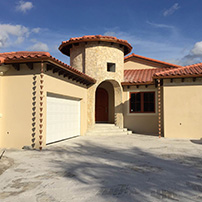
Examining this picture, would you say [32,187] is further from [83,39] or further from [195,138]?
[83,39]

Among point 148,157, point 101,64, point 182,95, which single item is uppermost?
point 101,64

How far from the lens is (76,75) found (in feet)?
37.6

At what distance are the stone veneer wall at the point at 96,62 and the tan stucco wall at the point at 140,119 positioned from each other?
0.53 metres

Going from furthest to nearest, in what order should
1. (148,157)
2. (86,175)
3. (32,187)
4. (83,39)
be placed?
(83,39) < (148,157) < (86,175) < (32,187)

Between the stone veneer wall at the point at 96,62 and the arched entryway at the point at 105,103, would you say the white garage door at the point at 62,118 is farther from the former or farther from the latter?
the arched entryway at the point at 105,103

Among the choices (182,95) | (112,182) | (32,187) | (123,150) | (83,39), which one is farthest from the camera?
(83,39)

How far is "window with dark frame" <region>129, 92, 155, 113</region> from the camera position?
1559 cm

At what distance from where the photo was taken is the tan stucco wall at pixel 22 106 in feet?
29.0

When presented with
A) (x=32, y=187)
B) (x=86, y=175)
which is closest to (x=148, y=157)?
(x=86, y=175)

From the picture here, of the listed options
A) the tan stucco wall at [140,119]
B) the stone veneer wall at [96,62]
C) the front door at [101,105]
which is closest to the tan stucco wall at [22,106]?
the stone veneer wall at [96,62]

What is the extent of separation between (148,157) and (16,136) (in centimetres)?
541

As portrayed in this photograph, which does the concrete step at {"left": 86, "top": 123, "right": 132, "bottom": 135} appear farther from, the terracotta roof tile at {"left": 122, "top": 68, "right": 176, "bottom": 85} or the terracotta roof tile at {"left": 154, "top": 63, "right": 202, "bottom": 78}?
the terracotta roof tile at {"left": 154, "top": 63, "right": 202, "bottom": 78}

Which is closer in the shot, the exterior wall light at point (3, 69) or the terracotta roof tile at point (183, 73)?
the exterior wall light at point (3, 69)

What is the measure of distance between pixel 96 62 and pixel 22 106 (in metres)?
6.98
